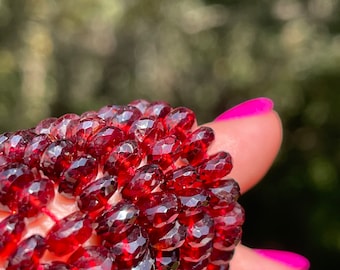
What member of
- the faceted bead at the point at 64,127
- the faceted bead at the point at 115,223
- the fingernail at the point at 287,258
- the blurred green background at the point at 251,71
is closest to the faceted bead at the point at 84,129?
the faceted bead at the point at 64,127

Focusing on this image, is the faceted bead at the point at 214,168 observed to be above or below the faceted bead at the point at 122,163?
below

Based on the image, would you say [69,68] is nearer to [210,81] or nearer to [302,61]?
[210,81]

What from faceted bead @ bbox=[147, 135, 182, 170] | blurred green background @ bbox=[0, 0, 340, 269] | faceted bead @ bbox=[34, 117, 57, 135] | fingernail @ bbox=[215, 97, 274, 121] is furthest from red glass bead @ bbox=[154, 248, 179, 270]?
blurred green background @ bbox=[0, 0, 340, 269]

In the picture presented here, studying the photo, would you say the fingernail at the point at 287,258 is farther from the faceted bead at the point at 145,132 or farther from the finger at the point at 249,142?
the faceted bead at the point at 145,132

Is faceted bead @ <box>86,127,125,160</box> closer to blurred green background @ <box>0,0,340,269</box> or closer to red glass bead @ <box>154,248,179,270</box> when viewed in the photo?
red glass bead @ <box>154,248,179,270</box>

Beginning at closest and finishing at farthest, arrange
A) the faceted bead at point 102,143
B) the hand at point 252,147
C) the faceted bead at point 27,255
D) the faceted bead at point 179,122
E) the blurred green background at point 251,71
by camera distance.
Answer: the faceted bead at point 27,255, the faceted bead at point 102,143, the faceted bead at point 179,122, the hand at point 252,147, the blurred green background at point 251,71

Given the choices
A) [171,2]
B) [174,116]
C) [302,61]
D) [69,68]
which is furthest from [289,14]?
[174,116]
